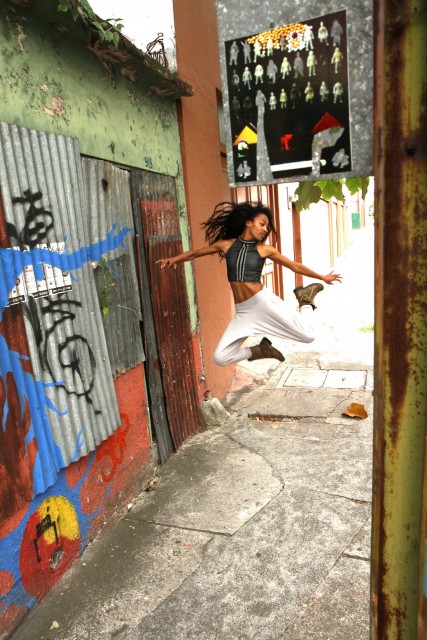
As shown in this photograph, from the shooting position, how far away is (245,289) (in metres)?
4.60

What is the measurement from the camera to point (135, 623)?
332 centimetres

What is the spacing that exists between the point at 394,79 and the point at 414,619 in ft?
4.85

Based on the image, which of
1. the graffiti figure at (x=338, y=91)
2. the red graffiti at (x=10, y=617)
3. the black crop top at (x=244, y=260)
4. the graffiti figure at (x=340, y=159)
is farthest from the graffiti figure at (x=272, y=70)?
the red graffiti at (x=10, y=617)

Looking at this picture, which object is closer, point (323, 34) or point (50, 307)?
point (323, 34)

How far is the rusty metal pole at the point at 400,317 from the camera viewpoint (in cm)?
127

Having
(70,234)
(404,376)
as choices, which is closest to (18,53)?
(70,234)

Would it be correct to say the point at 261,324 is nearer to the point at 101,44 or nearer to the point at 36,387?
the point at 36,387

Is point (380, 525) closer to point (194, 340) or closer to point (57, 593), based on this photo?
point (57, 593)

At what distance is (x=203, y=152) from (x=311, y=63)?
533cm

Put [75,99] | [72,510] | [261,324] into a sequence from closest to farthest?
[72,510]
[75,99]
[261,324]

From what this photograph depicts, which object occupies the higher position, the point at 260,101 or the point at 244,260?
the point at 260,101

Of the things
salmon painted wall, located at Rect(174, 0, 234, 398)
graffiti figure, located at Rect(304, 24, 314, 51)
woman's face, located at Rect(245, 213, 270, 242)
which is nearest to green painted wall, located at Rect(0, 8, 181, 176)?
salmon painted wall, located at Rect(174, 0, 234, 398)

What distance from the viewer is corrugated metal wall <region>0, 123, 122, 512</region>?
3.27m

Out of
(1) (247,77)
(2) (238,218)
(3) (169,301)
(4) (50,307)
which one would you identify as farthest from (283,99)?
(3) (169,301)
